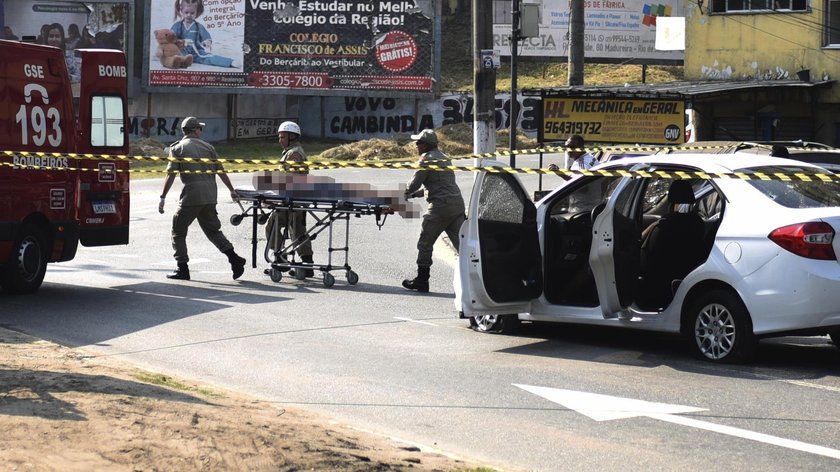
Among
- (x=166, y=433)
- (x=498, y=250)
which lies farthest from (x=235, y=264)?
(x=166, y=433)

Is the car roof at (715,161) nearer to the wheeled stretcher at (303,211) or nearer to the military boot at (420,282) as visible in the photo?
the wheeled stretcher at (303,211)

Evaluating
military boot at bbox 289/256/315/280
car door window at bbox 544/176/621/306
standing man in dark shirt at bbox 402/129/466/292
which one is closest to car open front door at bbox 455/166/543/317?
car door window at bbox 544/176/621/306

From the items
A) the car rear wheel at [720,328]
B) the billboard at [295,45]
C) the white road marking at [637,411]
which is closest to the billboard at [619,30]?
the billboard at [295,45]

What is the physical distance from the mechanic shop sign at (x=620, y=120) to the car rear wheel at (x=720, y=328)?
14.2 m

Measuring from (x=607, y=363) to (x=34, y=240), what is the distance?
663 cm

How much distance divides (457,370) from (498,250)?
4.43ft

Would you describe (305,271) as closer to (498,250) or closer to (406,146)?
(498,250)

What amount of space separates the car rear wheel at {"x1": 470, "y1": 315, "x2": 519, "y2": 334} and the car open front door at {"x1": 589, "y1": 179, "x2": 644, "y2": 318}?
1222 mm

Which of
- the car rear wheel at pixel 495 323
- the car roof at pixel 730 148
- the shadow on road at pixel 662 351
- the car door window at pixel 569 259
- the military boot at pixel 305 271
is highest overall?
the car roof at pixel 730 148

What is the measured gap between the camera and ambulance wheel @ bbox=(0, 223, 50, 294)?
43.3ft

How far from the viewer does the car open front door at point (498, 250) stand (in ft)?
34.0

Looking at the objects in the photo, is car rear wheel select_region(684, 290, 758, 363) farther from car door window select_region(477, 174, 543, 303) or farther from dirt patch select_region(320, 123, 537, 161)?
dirt patch select_region(320, 123, 537, 161)

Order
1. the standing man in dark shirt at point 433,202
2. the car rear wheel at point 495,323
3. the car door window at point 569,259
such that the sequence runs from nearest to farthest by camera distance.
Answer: the car door window at point 569,259, the car rear wheel at point 495,323, the standing man in dark shirt at point 433,202

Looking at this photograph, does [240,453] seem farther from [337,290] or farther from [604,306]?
[337,290]
